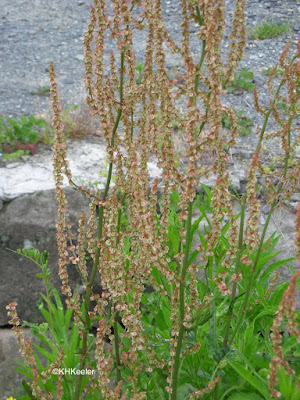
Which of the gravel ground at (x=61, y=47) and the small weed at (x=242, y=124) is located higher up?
the gravel ground at (x=61, y=47)

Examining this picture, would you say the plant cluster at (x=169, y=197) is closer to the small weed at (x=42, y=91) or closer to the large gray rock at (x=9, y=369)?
the large gray rock at (x=9, y=369)

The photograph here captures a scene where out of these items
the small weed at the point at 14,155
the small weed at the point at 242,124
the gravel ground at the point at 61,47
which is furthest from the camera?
the gravel ground at the point at 61,47

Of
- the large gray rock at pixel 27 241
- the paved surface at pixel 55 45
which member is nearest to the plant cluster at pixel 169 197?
the large gray rock at pixel 27 241

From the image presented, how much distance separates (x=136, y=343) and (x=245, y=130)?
3.75 metres

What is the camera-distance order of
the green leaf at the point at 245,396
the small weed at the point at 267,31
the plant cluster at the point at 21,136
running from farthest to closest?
the small weed at the point at 267,31 → the plant cluster at the point at 21,136 → the green leaf at the point at 245,396

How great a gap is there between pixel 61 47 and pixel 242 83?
286 centimetres

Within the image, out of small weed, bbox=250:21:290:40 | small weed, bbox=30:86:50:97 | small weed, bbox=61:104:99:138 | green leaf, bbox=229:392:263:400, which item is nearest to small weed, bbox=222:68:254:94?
small weed, bbox=250:21:290:40

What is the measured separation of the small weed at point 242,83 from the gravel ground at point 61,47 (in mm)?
83

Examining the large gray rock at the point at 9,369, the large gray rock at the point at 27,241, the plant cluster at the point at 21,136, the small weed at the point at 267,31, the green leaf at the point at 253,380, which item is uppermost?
the small weed at the point at 267,31

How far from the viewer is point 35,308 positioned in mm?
3965

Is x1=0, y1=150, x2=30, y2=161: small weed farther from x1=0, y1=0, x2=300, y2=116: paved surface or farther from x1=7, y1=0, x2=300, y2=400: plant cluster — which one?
x1=7, y1=0, x2=300, y2=400: plant cluster

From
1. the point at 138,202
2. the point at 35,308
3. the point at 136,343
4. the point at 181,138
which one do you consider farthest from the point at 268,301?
the point at 181,138

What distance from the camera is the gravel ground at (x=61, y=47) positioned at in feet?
20.2

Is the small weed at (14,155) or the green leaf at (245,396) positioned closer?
the green leaf at (245,396)
